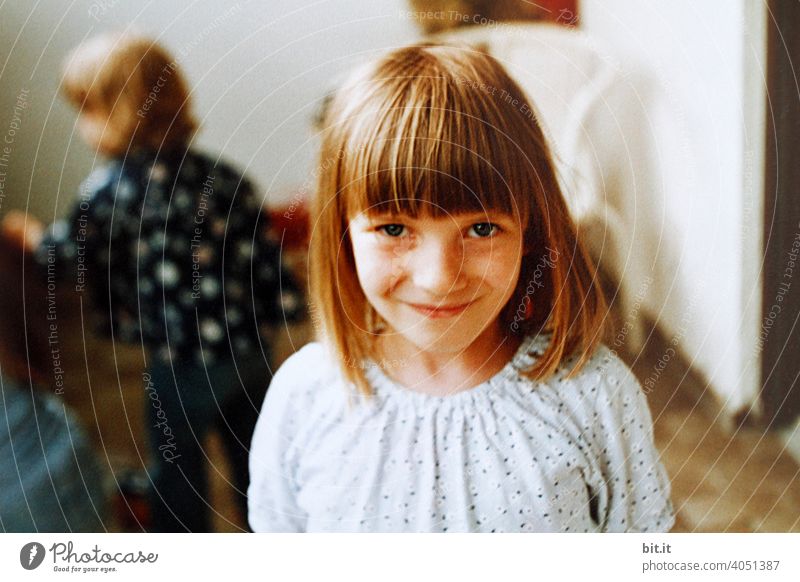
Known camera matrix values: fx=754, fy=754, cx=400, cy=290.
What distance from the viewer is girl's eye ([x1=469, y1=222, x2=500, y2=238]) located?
0.52 metres

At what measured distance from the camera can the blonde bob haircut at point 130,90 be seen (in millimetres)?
526

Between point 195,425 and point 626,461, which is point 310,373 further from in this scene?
point 626,461

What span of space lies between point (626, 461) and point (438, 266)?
0.66 feet

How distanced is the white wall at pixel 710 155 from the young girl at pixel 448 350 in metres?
0.07

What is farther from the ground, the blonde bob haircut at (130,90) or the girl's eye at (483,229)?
the blonde bob haircut at (130,90)

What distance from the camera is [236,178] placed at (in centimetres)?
53

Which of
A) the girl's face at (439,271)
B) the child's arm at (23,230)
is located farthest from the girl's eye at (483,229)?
the child's arm at (23,230)

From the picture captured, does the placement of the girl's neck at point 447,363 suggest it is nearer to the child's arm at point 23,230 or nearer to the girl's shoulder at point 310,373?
the girl's shoulder at point 310,373

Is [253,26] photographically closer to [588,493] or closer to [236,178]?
[236,178]

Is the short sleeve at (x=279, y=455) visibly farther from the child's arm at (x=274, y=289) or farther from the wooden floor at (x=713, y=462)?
the wooden floor at (x=713, y=462)

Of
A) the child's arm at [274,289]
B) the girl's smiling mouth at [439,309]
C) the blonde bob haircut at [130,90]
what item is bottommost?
the girl's smiling mouth at [439,309]

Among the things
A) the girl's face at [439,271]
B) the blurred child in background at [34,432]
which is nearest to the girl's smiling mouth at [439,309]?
the girl's face at [439,271]

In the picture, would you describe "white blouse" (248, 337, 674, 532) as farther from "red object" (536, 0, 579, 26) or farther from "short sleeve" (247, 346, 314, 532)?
"red object" (536, 0, 579, 26)
